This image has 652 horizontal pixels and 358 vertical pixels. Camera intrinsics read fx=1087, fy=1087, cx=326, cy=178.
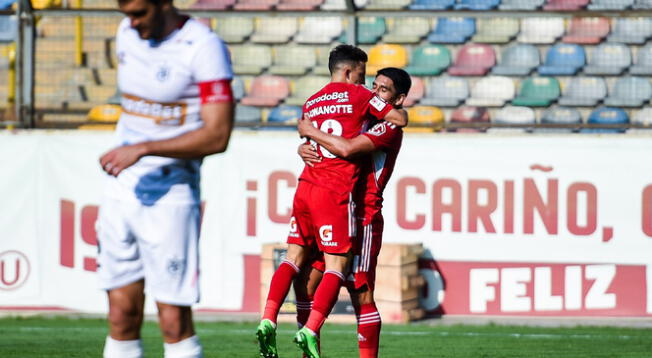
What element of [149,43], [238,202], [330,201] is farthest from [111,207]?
[238,202]

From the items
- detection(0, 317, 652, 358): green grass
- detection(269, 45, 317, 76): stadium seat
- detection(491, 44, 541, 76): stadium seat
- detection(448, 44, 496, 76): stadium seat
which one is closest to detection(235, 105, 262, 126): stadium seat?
detection(269, 45, 317, 76): stadium seat

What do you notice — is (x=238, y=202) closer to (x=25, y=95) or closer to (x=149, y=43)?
(x=25, y=95)

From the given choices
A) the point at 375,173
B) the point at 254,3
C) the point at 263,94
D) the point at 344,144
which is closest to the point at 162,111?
the point at 344,144

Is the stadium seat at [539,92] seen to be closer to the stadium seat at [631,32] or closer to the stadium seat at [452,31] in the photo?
the stadium seat at [631,32]

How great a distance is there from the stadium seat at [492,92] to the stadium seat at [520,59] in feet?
2.43

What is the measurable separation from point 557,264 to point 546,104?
8.81ft

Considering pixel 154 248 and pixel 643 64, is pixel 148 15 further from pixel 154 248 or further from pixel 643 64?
pixel 643 64

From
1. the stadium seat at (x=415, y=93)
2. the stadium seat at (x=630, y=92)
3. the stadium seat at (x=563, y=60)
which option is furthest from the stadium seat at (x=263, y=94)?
the stadium seat at (x=630, y=92)

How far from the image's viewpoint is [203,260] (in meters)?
10.9

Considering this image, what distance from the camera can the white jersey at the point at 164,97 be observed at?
163 inches

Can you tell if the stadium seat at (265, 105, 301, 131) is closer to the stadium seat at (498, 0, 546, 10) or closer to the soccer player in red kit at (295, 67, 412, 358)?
the stadium seat at (498, 0, 546, 10)

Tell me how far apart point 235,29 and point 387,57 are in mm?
1922

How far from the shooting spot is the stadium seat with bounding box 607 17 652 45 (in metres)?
12.5

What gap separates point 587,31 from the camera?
12938 mm
